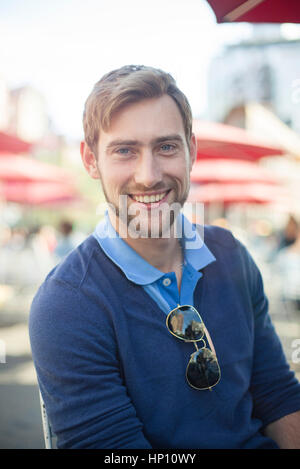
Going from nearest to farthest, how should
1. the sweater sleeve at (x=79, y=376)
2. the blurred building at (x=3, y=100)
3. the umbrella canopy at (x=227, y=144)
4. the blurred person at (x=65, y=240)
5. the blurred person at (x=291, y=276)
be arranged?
the sweater sleeve at (x=79, y=376) → the umbrella canopy at (x=227, y=144) → the blurred person at (x=291, y=276) → the blurred person at (x=65, y=240) → the blurred building at (x=3, y=100)

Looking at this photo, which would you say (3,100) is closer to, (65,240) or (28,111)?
(28,111)

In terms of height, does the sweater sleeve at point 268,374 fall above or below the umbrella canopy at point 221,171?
below

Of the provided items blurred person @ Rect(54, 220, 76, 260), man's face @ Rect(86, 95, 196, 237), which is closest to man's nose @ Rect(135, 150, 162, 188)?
man's face @ Rect(86, 95, 196, 237)

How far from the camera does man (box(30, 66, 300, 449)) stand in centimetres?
109

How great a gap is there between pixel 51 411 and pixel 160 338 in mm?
361

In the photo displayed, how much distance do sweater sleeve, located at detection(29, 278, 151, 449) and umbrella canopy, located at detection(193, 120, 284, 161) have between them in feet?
10.0

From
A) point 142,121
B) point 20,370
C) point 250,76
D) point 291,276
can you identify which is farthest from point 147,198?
point 250,76

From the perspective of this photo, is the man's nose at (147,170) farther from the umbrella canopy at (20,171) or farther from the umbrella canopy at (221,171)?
the umbrella canopy at (20,171)

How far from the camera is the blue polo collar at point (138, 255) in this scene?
1253 mm

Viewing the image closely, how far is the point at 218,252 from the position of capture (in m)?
1.47

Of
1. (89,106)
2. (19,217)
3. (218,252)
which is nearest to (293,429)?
(218,252)

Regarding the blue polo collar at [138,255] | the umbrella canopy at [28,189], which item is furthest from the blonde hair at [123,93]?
the umbrella canopy at [28,189]

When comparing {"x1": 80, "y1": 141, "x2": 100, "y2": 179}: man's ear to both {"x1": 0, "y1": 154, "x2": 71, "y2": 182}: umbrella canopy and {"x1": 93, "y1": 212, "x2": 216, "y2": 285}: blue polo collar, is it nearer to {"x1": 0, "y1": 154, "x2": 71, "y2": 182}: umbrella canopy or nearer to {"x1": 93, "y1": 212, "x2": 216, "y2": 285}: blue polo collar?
{"x1": 93, "y1": 212, "x2": 216, "y2": 285}: blue polo collar

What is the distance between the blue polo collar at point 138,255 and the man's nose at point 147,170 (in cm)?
21
